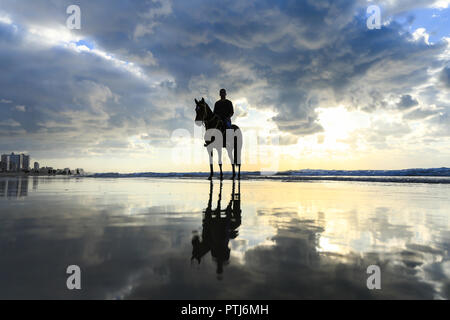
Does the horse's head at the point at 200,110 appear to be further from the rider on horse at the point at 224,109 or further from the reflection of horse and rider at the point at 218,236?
the reflection of horse and rider at the point at 218,236

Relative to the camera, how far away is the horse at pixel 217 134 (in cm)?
1235

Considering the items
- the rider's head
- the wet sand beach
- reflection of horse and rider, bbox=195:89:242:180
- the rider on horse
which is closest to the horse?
reflection of horse and rider, bbox=195:89:242:180

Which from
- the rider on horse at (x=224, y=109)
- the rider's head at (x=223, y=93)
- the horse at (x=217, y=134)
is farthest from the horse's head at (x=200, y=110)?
the rider's head at (x=223, y=93)

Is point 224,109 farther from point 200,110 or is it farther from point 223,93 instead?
point 200,110

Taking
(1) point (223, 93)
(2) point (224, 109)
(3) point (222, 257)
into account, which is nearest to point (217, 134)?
(2) point (224, 109)

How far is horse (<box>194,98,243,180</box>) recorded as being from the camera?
486 inches

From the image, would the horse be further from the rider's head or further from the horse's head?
the rider's head

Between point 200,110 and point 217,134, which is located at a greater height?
point 200,110

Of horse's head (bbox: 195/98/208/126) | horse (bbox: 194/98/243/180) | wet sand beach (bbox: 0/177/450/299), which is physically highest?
horse's head (bbox: 195/98/208/126)

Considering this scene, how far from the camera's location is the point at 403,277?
1646mm

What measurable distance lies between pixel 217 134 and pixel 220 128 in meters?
0.35

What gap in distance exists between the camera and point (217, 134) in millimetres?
13125
